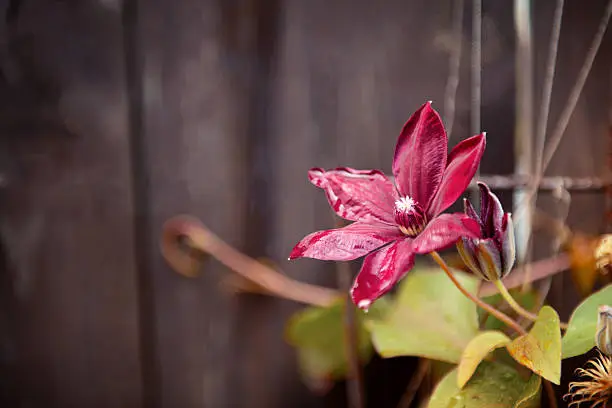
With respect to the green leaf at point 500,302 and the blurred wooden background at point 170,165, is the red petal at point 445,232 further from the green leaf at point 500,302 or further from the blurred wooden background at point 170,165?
the blurred wooden background at point 170,165

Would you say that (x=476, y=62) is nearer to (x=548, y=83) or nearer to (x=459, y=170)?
(x=548, y=83)

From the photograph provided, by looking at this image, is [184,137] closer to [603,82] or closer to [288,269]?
[288,269]

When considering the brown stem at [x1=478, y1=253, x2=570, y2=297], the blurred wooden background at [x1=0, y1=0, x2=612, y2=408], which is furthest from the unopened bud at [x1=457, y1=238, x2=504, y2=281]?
the blurred wooden background at [x1=0, y1=0, x2=612, y2=408]

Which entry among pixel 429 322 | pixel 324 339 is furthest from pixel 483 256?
pixel 324 339

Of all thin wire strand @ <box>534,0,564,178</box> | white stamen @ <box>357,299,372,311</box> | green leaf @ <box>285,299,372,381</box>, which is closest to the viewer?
white stamen @ <box>357,299,372,311</box>

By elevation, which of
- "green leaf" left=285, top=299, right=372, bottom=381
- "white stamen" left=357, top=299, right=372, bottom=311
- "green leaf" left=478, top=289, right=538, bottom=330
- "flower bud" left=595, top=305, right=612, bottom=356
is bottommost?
"green leaf" left=285, top=299, right=372, bottom=381

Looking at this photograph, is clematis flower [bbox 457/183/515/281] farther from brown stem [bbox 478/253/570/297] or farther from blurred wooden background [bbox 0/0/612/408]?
blurred wooden background [bbox 0/0/612/408]

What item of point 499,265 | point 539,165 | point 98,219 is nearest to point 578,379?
point 499,265
